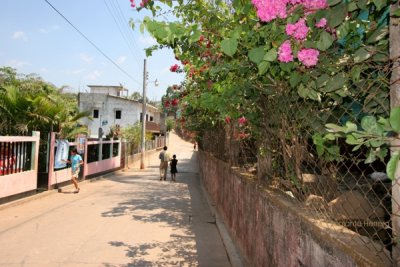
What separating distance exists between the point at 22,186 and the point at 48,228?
156 inches

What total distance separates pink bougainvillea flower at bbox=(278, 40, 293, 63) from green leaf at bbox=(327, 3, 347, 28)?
315 millimetres

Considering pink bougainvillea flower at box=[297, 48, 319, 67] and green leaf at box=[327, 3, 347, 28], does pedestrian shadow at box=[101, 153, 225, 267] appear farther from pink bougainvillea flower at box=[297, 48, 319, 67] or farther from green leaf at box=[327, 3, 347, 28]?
green leaf at box=[327, 3, 347, 28]

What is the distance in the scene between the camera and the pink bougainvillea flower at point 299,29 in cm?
212

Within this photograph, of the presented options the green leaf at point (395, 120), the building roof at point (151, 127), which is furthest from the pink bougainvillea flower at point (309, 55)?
the building roof at point (151, 127)

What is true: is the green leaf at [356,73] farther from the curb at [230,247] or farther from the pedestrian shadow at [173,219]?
the pedestrian shadow at [173,219]

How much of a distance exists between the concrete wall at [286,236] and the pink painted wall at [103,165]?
14.1m

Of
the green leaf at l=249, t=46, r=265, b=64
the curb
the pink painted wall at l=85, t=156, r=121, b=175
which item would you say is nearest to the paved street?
the curb

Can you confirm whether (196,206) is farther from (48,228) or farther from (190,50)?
(190,50)

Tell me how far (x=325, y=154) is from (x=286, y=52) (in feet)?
3.72

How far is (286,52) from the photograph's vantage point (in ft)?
7.13

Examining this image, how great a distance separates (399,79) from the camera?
1719mm

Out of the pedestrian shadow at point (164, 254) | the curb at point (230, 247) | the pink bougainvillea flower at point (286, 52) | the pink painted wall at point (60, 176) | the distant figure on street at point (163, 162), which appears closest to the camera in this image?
the pink bougainvillea flower at point (286, 52)

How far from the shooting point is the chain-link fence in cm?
200

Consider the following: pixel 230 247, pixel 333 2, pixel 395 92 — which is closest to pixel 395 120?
pixel 395 92
